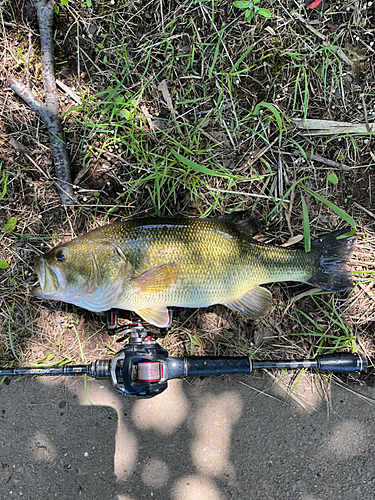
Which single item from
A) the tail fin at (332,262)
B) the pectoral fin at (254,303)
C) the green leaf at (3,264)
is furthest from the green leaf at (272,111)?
the green leaf at (3,264)

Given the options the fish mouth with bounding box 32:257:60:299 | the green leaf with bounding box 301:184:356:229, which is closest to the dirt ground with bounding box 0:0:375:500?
the green leaf with bounding box 301:184:356:229

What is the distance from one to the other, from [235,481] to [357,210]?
9.46ft

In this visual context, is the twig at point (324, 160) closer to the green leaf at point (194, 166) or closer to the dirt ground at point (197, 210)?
the dirt ground at point (197, 210)

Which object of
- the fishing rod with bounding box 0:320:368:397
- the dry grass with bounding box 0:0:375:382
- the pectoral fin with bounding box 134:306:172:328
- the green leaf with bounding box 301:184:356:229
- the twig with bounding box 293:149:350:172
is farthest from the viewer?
the twig with bounding box 293:149:350:172

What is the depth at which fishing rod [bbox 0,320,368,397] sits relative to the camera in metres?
2.52

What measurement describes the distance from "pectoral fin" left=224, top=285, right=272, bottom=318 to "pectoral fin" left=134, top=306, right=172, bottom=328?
22.1 inches

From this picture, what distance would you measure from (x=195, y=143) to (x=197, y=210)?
0.64m

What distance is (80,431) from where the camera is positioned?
306cm

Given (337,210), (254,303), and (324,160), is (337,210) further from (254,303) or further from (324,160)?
(254,303)

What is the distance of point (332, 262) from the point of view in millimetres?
2928

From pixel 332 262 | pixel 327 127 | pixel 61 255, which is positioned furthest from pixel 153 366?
pixel 327 127

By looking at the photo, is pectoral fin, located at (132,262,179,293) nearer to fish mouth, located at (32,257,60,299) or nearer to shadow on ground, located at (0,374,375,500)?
fish mouth, located at (32,257,60,299)

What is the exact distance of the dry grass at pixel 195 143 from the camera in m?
2.97

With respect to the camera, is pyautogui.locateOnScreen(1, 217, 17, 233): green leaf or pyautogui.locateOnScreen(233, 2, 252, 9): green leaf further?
pyautogui.locateOnScreen(1, 217, 17, 233): green leaf
